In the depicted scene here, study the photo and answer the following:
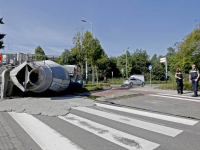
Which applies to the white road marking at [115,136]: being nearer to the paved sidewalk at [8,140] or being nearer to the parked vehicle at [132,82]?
the paved sidewalk at [8,140]

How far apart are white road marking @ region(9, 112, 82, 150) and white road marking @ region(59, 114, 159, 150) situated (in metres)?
0.75

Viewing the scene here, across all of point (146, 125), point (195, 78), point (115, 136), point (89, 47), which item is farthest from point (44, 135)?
point (89, 47)

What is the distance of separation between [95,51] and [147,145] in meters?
13.7

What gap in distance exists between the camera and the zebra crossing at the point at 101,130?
314cm

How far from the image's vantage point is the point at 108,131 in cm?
387

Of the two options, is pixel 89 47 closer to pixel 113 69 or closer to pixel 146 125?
pixel 146 125

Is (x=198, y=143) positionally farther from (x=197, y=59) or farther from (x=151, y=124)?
(x=197, y=59)

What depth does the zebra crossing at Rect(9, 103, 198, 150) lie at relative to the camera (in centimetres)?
314

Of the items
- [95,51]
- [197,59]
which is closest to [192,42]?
[197,59]

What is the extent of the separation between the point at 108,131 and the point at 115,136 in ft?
1.16

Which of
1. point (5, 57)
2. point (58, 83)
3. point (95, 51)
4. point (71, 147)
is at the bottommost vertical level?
point (71, 147)

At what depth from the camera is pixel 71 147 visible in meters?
3.05

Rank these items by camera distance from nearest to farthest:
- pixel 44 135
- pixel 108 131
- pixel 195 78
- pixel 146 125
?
pixel 44 135 < pixel 108 131 < pixel 146 125 < pixel 195 78

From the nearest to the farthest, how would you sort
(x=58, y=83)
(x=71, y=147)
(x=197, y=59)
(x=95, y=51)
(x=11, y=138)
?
(x=71, y=147)
(x=11, y=138)
(x=58, y=83)
(x=197, y=59)
(x=95, y=51)
